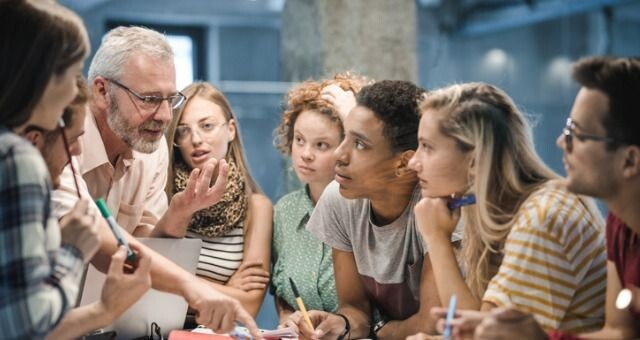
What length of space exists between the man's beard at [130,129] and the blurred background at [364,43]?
1.54 metres

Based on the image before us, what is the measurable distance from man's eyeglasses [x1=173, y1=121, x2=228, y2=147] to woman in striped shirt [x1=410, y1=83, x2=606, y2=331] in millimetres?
1133

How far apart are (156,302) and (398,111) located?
94 centimetres

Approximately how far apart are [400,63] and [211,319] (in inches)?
104

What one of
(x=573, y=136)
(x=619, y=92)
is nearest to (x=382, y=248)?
(x=573, y=136)

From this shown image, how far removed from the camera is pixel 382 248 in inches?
118

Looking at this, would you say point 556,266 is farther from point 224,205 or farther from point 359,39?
point 359,39

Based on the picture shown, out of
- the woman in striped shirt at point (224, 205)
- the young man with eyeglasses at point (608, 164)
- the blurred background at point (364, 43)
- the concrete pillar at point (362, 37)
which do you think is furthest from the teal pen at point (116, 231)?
the concrete pillar at point (362, 37)

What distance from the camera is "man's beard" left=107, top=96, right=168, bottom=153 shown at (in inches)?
125

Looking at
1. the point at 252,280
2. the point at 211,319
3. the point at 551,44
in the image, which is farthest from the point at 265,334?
the point at 551,44

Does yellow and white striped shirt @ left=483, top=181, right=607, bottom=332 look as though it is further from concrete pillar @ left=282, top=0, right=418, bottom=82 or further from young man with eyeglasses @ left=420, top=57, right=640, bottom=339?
concrete pillar @ left=282, top=0, right=418, bottom=82

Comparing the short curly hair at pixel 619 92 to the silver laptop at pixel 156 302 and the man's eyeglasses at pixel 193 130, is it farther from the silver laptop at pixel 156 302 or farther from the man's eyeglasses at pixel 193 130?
the man's eyeglasses at pixel 193 130

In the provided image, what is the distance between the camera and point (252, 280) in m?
3.32

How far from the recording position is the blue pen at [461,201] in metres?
2.45

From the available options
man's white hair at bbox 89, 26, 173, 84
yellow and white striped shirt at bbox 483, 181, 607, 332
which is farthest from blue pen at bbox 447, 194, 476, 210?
man's white hair at bbox 89, 26, 173, 84
